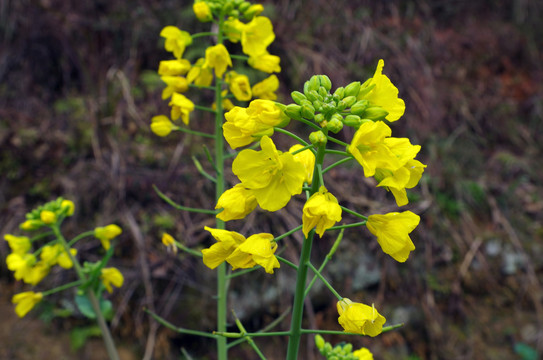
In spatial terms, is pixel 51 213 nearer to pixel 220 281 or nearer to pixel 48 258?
pixel 48 258

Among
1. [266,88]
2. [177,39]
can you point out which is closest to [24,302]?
[177,39]

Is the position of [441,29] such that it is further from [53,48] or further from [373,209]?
[53,48]

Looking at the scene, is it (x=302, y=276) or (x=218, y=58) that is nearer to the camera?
(x=302, y=276)

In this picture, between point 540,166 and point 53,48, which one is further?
point 540,166

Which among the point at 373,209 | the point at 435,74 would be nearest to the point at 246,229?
the point at 373,209

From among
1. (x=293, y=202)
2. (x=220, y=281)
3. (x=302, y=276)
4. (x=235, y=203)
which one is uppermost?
(x=235, y=203)

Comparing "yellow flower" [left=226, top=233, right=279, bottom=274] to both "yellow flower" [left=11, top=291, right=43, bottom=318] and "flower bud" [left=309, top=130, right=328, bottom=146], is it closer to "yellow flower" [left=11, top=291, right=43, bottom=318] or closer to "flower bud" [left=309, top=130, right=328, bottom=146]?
"flower bud" [left=309, top=130, right=328, bottom=146]

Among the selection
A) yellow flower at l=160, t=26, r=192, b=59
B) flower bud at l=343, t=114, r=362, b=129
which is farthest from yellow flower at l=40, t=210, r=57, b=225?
flower bud at l=343, t=114, r=362, b=129
